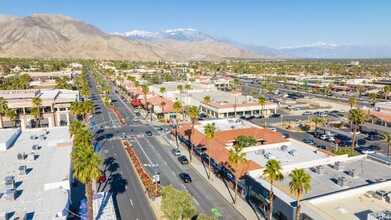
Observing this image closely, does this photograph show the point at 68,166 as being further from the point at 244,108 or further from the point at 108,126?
the point at 244,108

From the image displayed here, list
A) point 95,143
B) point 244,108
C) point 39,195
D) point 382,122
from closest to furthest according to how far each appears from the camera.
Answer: point 39,195 → point 95,143 → point 382,122 → point 244,108

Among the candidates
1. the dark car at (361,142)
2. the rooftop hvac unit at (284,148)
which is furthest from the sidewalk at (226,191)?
the dark car at (361,142)

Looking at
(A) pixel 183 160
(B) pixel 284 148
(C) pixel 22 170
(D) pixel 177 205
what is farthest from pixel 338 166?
(C) pixel 22 170

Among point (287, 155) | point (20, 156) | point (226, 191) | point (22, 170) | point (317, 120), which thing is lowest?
point (226, 191)

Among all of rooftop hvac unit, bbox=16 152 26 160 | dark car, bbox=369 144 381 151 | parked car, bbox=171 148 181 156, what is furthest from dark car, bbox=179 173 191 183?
dark car, bbox=369 144 381 151

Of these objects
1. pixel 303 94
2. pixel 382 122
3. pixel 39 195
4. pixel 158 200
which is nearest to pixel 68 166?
pixel 39 195

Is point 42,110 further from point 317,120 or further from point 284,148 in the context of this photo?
point 317,120
